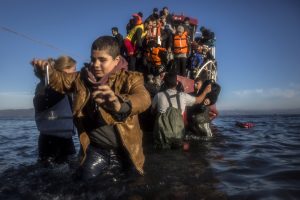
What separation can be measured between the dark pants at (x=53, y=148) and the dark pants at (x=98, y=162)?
1206 millimetres

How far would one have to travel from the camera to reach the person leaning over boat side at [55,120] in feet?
13.5

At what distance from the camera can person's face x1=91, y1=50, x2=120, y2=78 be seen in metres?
3.17

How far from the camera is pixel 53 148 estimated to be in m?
4.42

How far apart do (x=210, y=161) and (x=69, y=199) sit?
9.84 ft

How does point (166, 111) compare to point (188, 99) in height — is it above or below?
below

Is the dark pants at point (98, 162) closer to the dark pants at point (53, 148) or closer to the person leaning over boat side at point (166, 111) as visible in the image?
the dark pants at point (53, 148)

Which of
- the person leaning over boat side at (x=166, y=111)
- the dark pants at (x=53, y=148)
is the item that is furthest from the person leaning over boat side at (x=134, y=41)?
the dark pants at (x=53, y=148)

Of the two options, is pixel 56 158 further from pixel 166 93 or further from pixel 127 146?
pixel 166 93

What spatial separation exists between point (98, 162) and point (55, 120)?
1.25 m

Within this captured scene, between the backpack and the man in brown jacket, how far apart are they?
2.84m

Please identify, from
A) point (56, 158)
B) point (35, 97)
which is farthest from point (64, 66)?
point (56, 158)

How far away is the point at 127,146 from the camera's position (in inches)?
126

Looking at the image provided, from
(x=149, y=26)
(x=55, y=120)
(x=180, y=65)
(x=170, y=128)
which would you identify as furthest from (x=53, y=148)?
(x=149, y=26)

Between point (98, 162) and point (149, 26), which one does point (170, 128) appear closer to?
point (98, 162)
